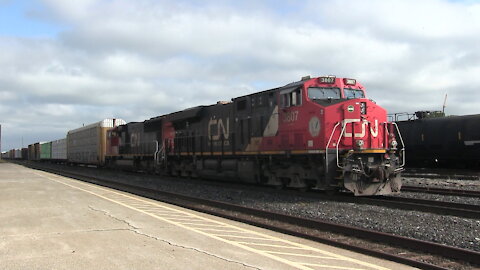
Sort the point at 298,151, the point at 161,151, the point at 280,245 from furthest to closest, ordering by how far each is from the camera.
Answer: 1. the point at 161,151
2. the point at 298,151
3. the point at 280,245

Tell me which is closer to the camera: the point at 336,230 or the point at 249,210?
the point at 336,230

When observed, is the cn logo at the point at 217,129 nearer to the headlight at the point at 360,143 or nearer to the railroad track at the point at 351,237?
the railroad track at the point at 351,237

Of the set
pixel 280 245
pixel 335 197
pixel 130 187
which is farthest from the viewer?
pixel 130 187

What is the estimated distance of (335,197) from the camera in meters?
12.7

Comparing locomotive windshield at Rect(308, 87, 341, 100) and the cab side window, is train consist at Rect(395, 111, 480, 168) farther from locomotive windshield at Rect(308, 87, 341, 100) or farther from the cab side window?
the cab side window

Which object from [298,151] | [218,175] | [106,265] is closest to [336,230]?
[106,265]

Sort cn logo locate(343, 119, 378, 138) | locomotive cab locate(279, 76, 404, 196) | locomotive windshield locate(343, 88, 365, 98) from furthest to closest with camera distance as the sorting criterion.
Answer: locomotive windshield locate(343, 88, 365, 98) → cn logo locate(343, 119, 378, 138) → locomotive cab locate(279, 76, 404, 196)

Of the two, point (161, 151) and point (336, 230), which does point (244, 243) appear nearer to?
point (336, 230)

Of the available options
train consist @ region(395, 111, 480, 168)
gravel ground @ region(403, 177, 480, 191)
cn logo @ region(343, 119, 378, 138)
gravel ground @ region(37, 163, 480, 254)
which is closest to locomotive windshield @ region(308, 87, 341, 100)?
cn logo @ region(343, 119, 378, 138)

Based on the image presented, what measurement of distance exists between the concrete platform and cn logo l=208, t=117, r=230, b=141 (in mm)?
7804

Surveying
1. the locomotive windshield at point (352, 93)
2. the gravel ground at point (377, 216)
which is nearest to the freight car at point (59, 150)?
the gravel ground at point (377, 216)

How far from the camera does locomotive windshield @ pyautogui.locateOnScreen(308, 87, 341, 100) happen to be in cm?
1344

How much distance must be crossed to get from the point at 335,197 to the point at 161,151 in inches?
557

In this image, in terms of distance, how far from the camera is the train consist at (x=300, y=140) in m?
12.5
